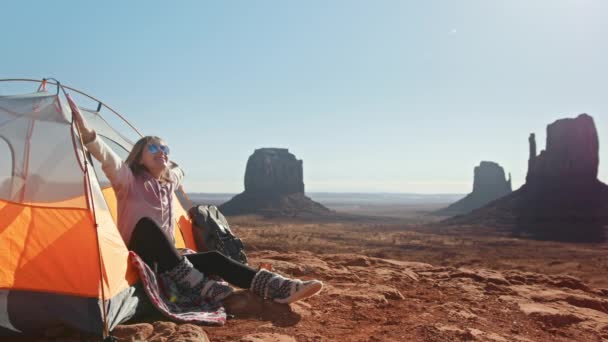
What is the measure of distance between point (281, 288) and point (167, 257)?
3.62ft

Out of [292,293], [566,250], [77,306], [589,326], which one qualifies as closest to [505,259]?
[566,250]

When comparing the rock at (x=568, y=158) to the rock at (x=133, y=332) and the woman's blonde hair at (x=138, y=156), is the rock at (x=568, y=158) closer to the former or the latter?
the woman's blonde hair at (x=138, y=156)

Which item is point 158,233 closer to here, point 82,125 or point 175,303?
point 175,303

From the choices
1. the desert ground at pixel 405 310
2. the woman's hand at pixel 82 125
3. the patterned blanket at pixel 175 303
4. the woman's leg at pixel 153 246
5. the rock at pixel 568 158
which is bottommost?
the desert ground at pixel 405 310

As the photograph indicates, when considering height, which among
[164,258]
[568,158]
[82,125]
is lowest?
[164,258]

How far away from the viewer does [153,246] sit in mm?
3895

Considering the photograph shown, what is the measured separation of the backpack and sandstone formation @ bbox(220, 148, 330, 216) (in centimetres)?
6626

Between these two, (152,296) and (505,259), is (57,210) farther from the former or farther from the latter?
(505,259)

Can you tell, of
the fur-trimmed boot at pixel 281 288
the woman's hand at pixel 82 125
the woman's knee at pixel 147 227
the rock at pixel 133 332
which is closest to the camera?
the rock at pixel 133 332

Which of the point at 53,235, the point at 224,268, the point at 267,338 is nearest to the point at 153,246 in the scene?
the point at 224,268

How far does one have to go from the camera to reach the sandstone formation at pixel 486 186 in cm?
9850

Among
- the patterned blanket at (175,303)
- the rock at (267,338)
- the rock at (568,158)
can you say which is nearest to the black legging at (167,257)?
the patterned blanket at (175,303)

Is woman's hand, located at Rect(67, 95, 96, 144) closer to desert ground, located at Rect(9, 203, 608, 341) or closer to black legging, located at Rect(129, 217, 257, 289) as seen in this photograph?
black legging, located at Rect(129, 217, 257, 289)

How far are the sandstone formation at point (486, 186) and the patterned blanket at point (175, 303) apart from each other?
99868 millimetres
